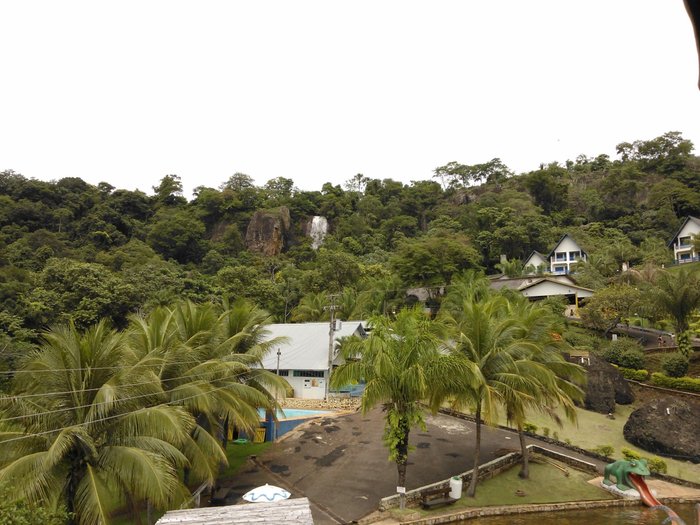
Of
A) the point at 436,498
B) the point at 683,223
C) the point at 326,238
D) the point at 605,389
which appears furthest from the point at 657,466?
the point at 326,238

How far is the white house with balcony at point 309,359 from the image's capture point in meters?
30.2

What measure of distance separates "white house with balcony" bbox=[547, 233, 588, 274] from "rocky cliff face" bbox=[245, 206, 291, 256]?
1478 inches

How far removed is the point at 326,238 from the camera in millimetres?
71250

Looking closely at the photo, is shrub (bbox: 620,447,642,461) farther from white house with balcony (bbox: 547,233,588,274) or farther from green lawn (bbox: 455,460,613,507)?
white house with balcony (bbox: 547,233,588,274)

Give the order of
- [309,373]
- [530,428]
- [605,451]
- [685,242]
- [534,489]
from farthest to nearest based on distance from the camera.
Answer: [685,242], [309,373], [530,428], [605,451], [534,489]

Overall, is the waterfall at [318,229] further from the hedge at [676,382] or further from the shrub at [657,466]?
the shrub at [657,466]

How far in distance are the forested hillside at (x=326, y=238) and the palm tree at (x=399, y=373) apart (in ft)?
69.1

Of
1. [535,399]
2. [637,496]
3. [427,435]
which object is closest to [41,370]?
[535,399]

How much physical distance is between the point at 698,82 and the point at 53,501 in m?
11.0

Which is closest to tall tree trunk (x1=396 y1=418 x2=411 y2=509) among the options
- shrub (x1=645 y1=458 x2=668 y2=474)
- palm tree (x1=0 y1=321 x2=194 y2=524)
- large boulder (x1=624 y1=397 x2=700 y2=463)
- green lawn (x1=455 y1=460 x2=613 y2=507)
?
green lawn (x1=455 y1=460 x2=613 y2=507)

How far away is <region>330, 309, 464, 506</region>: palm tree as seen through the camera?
13773mm

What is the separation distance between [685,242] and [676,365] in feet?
117

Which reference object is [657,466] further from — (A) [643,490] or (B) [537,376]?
(B) [537,376]

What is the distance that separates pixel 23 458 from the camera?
28.2ft
